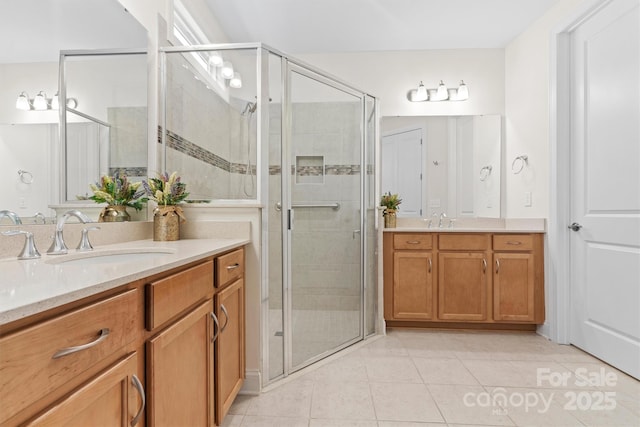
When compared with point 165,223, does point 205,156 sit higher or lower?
higher

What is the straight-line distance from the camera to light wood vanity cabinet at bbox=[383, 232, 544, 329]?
2.63 meters

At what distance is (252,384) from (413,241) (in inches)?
64.3

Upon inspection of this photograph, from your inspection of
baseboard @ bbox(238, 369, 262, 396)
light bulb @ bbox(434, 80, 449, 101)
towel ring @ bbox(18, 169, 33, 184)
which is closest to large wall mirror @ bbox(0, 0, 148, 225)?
towel ring @ bbox(18, 169, 33, 184)

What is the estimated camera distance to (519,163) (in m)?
2.93

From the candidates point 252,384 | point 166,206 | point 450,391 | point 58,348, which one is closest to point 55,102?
point 166,206

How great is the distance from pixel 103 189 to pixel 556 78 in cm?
307

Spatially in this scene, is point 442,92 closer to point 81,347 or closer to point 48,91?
point 48,91

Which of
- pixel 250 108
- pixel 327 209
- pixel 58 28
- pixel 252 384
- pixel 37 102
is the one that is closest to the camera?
pixel 37 102

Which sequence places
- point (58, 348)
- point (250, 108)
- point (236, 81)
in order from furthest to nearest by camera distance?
point (236, 81) < point (250, 108) < point (58, 348)

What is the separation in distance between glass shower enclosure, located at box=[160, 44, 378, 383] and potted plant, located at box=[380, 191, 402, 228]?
14.4 inches

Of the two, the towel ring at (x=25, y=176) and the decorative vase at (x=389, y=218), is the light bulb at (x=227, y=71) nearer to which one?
the towel ring at (x=25, y=176)

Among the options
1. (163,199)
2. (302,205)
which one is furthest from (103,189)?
(302,205)

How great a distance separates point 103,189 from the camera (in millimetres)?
1602

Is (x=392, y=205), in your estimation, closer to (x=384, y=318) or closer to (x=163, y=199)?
(x=384, y=318)
